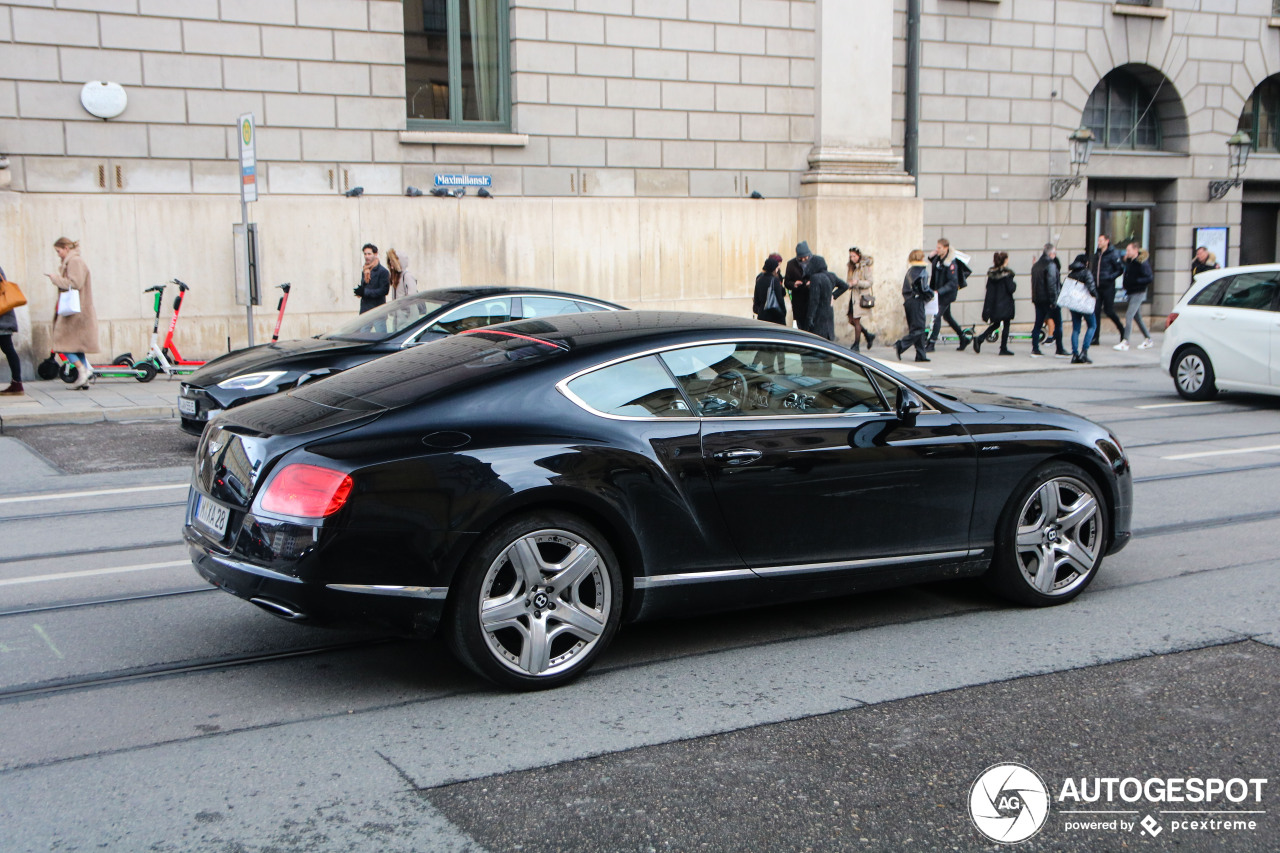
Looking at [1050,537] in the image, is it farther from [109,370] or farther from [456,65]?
[456,65]

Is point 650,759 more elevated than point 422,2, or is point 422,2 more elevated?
point 422,2

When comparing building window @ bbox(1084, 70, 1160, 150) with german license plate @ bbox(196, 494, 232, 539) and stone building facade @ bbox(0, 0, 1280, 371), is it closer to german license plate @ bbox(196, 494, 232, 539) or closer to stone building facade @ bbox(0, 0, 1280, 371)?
stone building facade @ bbox(0, 0, 1280, 371)

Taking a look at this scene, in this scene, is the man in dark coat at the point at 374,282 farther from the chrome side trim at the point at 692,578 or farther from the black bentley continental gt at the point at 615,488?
the chrome side trim at the point at 692,578

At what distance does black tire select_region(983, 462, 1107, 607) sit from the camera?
5969 millimetres

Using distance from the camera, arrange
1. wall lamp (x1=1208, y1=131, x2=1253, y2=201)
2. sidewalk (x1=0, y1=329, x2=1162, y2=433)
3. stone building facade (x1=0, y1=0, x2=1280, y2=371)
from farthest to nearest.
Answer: wall lamp (x1=1208, y1=131, x2=1253, y2=201) → stone building facade (x1=0, y1=0, x2=1280, y2=371) → sidewalk (x1=0, y1=329, x2=1162, y2=433)

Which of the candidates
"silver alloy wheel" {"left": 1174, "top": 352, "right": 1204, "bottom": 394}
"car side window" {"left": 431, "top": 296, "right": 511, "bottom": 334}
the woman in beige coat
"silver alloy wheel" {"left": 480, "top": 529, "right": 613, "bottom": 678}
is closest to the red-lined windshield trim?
"silver alloy wheel" {"left": 480, "top": 529, "right": 613, "bottom": 678}

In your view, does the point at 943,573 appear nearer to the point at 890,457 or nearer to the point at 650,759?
the point at 890,457

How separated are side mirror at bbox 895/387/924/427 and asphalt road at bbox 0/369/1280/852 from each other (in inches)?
37.9

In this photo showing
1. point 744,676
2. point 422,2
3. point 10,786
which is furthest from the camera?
point 422,2

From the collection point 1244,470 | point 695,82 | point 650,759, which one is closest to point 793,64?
point 695,82

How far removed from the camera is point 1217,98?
25.9m

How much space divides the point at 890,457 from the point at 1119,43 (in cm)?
2245

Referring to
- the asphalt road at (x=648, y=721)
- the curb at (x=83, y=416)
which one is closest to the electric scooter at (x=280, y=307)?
the curb at (x=83, y=416)

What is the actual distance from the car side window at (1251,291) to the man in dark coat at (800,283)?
18.3 feet
